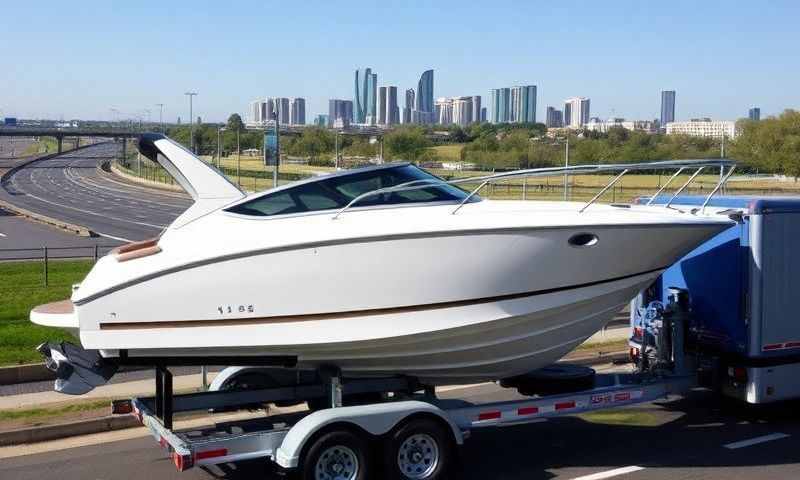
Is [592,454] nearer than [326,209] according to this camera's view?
No

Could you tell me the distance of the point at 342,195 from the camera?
25.9 ft

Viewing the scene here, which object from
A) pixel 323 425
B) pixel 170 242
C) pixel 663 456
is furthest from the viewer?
pixel 663 456

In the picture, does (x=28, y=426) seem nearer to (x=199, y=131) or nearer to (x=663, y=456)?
(x=663, y=456)

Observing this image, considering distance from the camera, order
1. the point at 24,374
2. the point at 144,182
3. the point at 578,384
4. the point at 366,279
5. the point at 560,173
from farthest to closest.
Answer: the point at 144,182, the point at 24,374, the point at 578,384, the point at 560,173, the point at 366,279

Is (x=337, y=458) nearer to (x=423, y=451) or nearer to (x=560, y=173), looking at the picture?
(x=423, y=451)

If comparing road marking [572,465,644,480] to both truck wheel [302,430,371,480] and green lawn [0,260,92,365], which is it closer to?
truck wheel [302,430,371,480]

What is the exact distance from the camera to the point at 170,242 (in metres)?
7.62

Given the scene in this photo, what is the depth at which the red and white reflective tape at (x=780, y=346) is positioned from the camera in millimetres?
8453

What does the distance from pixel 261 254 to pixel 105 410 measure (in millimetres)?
3520

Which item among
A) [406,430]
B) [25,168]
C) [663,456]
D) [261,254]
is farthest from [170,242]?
[25,168]

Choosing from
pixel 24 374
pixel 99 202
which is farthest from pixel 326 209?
pixel 99 202

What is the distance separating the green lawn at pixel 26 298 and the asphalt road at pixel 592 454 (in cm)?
389

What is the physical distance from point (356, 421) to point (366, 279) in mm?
1155

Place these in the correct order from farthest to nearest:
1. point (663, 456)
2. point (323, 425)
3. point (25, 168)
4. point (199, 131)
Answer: point (25, 168) < point (199, 131) < point (663, 456) < point (323, 425)
